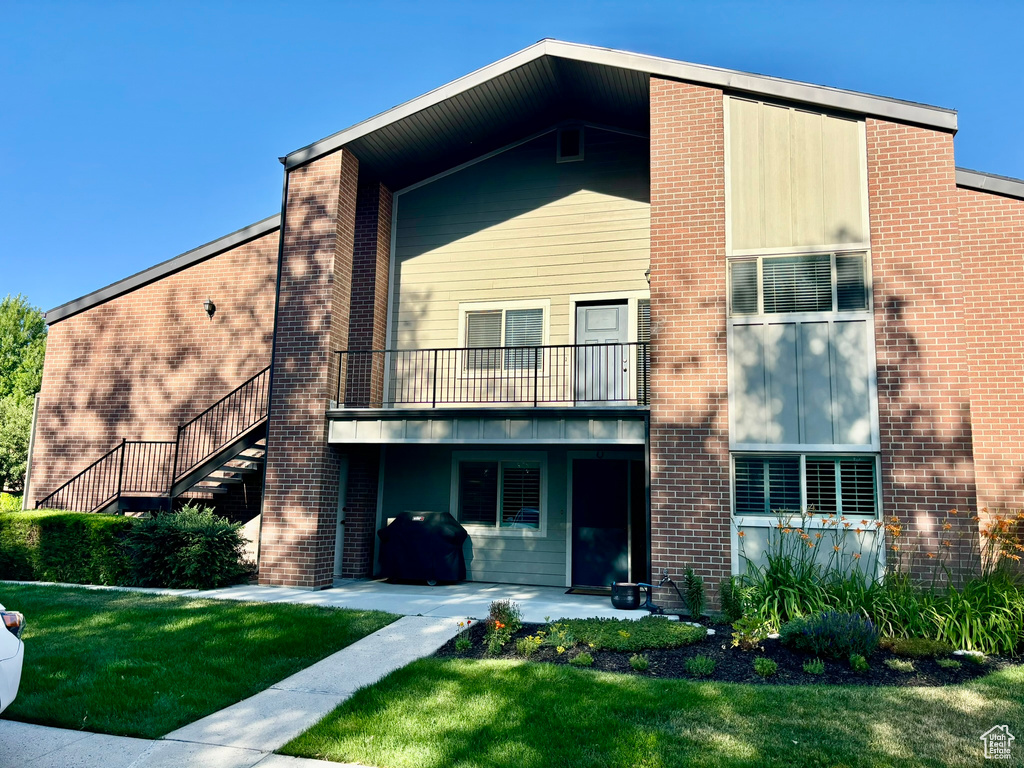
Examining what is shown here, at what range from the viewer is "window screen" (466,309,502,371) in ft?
40.4

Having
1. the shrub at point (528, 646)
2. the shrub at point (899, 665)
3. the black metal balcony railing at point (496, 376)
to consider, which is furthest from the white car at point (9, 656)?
the black metal balcony railing at point (496, 376)

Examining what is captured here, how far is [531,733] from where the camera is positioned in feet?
16.0

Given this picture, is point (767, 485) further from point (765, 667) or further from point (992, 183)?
point (992, 183)

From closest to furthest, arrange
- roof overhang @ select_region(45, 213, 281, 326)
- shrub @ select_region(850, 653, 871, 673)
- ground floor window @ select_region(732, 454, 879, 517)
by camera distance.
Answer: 1. shrub @ select_region(850, 653, 871, 673)
2. ground floor window @ select_region(732, 454, 879, 517)
3. roof overhang @ select_region(45, 213, 281, 326)

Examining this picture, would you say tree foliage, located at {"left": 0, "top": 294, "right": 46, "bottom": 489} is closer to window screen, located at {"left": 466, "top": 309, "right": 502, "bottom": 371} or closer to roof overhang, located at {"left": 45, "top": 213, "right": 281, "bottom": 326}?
roof overhang, located at {"left": 45, "top": 213, "right": 281, "bottom": 326}

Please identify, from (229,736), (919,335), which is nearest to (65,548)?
(229,736)

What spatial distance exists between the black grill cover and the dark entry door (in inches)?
76.4

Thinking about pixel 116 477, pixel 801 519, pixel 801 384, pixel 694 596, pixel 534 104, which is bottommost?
pixel 694 596

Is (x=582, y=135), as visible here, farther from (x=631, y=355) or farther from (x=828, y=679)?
(x=828, y=679)

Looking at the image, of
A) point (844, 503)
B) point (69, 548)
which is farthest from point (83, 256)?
point (844, 503)

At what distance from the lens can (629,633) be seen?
7.15 m

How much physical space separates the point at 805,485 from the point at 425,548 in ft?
19.3

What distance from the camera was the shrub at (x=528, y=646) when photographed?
677 cm

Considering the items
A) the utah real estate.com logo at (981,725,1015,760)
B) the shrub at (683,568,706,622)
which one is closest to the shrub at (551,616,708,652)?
the shrub at (683,568,706,622)
